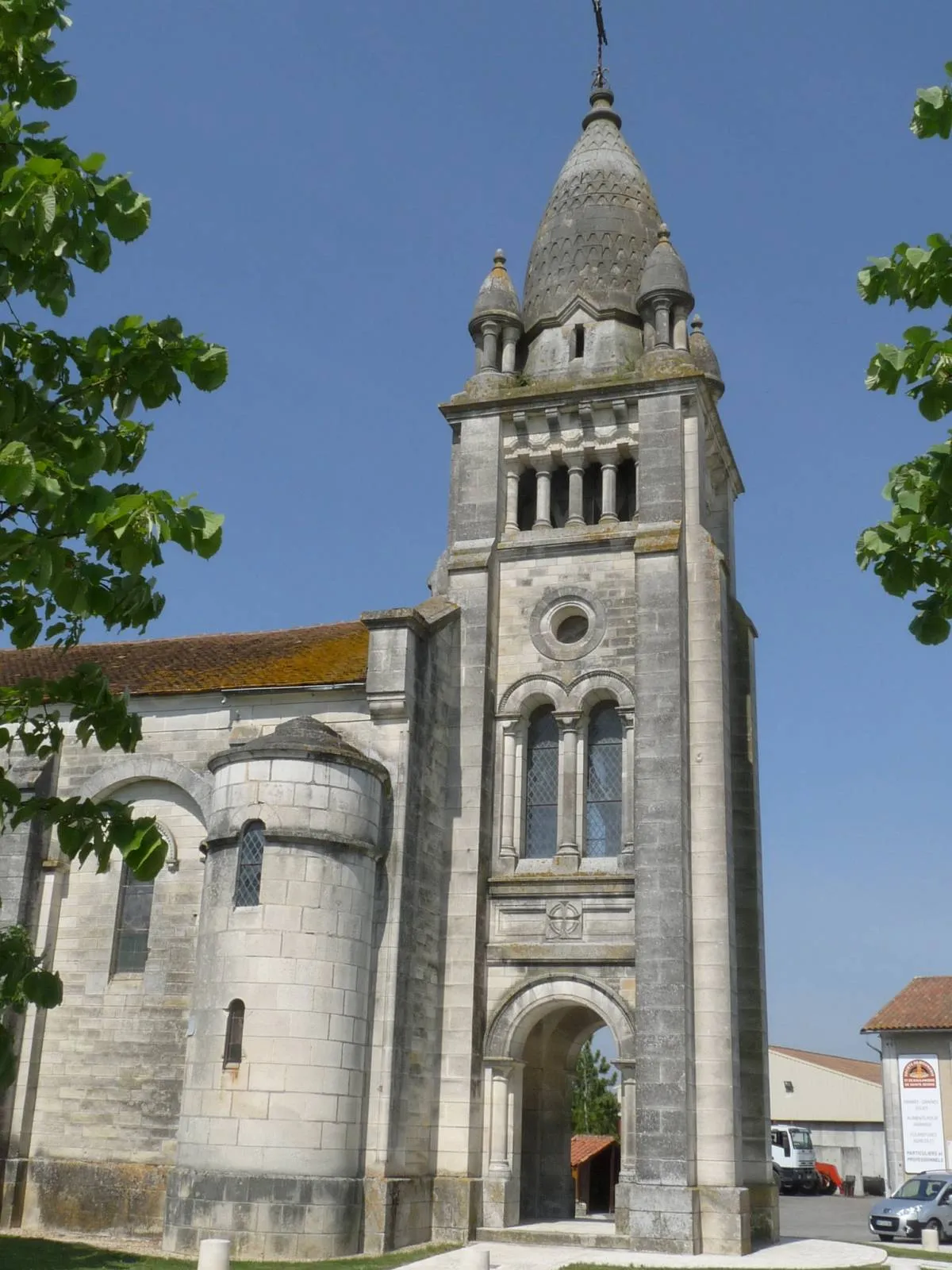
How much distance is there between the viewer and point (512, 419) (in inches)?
1060

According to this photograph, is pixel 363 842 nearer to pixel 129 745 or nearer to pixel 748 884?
pixel 748 884

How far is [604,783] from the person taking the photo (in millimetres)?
24469

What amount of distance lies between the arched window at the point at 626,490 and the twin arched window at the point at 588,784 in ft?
13.7

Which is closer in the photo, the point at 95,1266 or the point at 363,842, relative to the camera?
the point at 95,1266

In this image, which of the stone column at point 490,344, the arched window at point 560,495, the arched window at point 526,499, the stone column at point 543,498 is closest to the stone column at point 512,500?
the arched window at point 526,499

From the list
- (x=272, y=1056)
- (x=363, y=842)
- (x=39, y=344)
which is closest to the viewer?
(x=39, y=344)

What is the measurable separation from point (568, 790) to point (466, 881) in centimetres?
246

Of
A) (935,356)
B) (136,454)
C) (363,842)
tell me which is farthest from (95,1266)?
(935,356)

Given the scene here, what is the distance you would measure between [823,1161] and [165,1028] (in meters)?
45.2

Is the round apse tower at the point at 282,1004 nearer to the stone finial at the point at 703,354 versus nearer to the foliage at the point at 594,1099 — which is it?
the stone finial at the point at 703,354

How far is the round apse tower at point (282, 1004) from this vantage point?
19219mm

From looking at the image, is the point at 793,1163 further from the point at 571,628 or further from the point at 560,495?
the point at 560,495

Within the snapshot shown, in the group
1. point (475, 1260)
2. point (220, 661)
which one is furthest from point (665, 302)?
point (475, 1260)

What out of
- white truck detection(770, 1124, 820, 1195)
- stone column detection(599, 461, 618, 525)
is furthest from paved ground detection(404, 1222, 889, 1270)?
white truck detection(770, 1124, 820, 1195)
